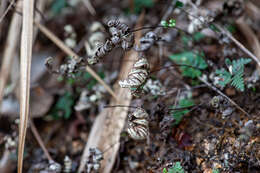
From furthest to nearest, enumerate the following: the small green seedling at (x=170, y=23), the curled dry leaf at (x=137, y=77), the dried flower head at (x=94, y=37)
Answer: the dried flower head at (x=94, y=37) → the small green seedling at (x=170, y=23) → the curled dry leaf at (x=137, y=77)

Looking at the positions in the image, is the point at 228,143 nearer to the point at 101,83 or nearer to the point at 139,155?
the point at 139,155

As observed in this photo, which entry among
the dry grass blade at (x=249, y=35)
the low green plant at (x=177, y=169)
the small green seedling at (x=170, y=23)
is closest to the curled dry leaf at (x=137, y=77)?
the small green seedling at (x=170, y=23)

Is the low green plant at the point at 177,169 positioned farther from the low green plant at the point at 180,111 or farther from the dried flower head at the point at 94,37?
the dried flower head at the point at 94,37

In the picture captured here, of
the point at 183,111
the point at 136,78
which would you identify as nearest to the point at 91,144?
the point at 183,111

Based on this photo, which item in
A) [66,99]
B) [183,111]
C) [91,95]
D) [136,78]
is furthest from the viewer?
[66,99]

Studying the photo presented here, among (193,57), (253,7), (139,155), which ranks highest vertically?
(253,7)

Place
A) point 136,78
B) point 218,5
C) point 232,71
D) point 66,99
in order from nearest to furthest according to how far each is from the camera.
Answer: point 136,78 < point 232,71 < point 66,99 < point 218,5
